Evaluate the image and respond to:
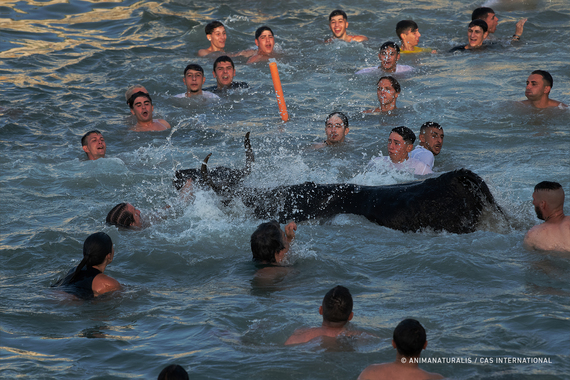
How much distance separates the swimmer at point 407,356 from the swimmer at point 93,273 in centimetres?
291

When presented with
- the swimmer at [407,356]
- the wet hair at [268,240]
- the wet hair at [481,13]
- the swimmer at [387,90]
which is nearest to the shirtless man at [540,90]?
the swimmer at [387,90]

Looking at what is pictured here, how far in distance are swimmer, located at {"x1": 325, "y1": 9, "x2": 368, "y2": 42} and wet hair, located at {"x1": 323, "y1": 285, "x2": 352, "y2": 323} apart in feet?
41.3

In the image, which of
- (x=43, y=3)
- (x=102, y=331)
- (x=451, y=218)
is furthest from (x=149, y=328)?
(x=43, y=3)

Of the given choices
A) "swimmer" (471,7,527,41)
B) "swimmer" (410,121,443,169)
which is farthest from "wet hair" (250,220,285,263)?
"swimmer" (471,7,527,41)

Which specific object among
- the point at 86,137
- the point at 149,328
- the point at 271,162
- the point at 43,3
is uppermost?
the point at 43,3

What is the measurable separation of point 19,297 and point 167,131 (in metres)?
6.37

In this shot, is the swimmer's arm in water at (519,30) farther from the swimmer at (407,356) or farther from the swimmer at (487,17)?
the swimmer at (407,356)

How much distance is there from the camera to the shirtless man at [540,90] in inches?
442

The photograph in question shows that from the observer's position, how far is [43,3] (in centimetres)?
2070

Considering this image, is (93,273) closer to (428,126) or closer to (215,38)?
(428,126)

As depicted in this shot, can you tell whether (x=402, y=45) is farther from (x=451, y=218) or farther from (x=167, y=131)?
(x=451, y=218)

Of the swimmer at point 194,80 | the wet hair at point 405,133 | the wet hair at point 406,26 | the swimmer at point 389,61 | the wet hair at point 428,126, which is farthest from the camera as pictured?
the wet hair at point 406,26

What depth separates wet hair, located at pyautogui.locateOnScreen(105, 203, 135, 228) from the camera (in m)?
7.74

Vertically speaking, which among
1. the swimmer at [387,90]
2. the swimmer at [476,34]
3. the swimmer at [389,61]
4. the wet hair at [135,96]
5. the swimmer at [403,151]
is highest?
the swimmer at [476,34]
